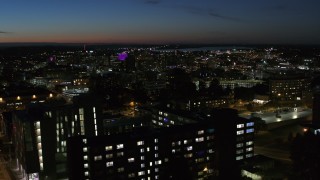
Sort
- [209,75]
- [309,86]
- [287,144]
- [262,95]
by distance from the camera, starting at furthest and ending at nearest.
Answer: [209,75] → [309,86] → [262,95] → [287,144]

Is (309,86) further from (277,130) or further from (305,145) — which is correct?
(305,145)

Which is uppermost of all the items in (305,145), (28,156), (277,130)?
(305,145)

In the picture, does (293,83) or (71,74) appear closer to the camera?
(293,83)

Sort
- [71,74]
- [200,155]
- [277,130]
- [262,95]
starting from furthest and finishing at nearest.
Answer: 1. [71,74]
2. [262,95]
3. [277,130]
4. [200,155]

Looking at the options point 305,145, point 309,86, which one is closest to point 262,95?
point 309,86

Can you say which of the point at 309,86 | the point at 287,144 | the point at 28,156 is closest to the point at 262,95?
the point at 309,86

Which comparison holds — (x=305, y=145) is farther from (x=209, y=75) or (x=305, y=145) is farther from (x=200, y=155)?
(x=209, y=75)

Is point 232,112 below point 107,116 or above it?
above

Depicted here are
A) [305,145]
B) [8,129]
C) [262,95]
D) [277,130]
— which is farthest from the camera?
[262,95]

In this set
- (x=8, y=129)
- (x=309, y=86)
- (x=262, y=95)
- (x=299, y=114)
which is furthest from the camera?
(x=309, y=86)
